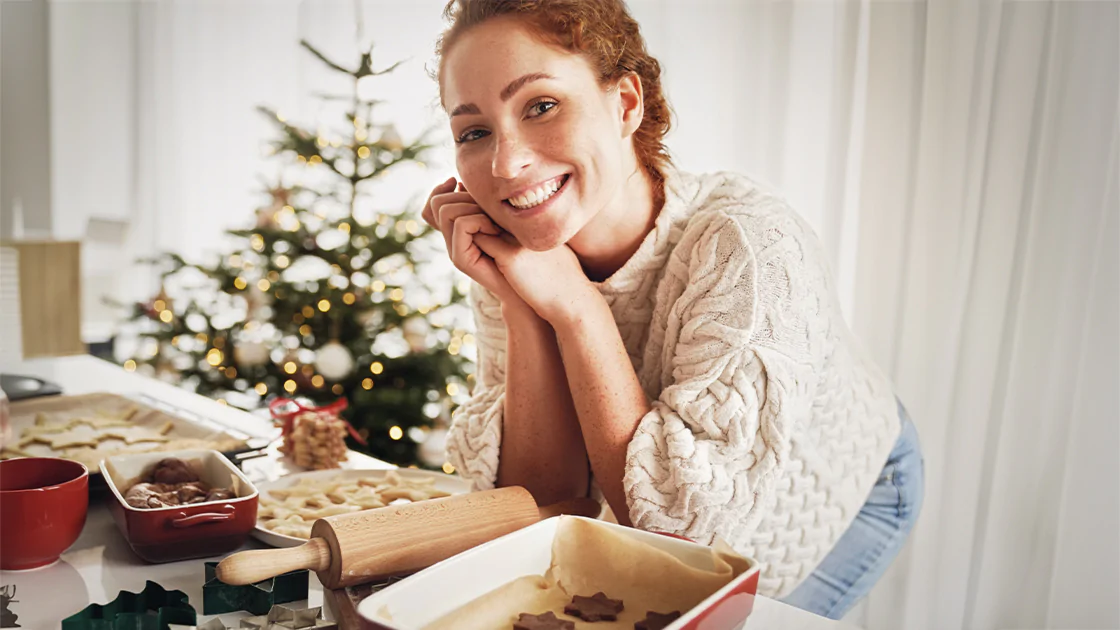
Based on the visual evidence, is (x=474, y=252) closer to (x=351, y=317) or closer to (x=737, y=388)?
(x=737, y=388)

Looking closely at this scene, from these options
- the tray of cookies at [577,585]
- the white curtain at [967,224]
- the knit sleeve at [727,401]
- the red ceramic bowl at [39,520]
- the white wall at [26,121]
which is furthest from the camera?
the white wall at [26,121]

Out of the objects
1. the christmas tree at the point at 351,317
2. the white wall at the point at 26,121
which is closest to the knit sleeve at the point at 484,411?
the christmas tree at the point at 351,317

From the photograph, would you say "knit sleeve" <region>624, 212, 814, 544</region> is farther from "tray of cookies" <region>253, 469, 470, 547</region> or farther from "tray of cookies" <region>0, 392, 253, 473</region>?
"tray of cookies" <region>0, 392, 253, 473</region>

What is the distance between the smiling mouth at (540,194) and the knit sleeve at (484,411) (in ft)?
0.82

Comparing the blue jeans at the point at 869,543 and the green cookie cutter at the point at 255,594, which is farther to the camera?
the blue jeans at the point at 869,543

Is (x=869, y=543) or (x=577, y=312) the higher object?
(x=577, y=312)

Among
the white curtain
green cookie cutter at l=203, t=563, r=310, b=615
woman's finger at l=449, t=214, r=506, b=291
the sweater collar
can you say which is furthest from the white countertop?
the white curtain

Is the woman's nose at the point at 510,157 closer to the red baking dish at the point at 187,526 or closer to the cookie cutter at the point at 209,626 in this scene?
the red baking dish at the point at 187,526

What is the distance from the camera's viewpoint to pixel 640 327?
4.15ft

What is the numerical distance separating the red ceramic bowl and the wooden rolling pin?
282 mm

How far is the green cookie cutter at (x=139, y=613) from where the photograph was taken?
0.71 meters

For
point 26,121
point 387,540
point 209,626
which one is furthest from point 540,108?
point 26,121

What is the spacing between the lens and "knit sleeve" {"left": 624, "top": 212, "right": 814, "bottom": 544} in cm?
100

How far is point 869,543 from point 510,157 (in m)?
0.80
